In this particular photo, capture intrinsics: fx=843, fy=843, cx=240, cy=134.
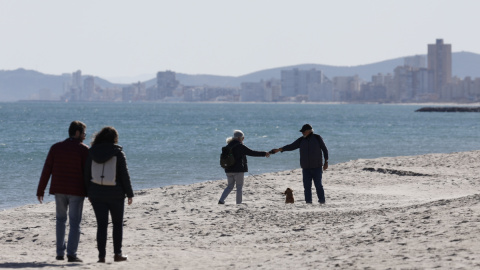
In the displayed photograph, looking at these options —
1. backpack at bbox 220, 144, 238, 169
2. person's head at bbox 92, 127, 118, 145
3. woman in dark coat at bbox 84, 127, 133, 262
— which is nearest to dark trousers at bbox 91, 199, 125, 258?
woman in dark coat at bbox 84, 127, 133, 262

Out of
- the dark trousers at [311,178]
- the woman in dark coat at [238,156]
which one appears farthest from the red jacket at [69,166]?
the dark trousers at [311,178]

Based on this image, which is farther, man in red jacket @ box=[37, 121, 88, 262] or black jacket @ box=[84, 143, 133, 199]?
man in red jacket @ box=[37, 121, 88, 262]

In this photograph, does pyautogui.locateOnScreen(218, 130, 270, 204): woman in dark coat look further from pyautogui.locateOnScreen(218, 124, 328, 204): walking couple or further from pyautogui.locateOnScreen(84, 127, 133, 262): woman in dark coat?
pyautogui.locateOnScreen(84, 127, 133, 262): woman in dark coat

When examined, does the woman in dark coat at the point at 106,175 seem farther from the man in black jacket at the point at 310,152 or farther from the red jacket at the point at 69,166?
the man in black jacket at the point at 310,152

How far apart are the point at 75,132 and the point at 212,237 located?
3.49 metres

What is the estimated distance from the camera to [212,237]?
12359 mm

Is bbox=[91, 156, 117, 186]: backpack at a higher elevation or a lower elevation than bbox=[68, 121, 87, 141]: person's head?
lower

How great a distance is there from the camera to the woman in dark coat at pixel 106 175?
9.34 m

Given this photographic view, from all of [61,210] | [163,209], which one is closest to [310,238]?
[61,210]

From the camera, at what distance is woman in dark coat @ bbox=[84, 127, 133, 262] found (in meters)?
9.34

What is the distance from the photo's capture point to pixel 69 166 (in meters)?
9.62

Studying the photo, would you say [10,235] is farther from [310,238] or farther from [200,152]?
[200,152]

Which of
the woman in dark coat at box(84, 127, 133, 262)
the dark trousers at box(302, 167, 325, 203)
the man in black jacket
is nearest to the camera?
the woman in dark coat at box(84, 127, 133, 262)

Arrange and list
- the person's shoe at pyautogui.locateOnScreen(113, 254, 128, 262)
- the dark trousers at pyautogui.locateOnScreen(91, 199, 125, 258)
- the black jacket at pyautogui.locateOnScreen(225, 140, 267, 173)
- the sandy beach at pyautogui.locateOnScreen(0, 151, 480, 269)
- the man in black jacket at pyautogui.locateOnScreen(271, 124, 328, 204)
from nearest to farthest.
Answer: the dark trousers at pyautogui.locateOnScreen(91, 199, 125, 258), the sandy beach at pyautogui.locateOnScreen(0, 151, 480, 269), the person's shoe at pyautogui.locateOnScreen(113, 254, 128, 262), the black jacket at pyautogui.locateOnScreen(225, 140, 267, 173), the man in black jacket at pyautogui.locateOnScreen(271, 124, 328, 204)
